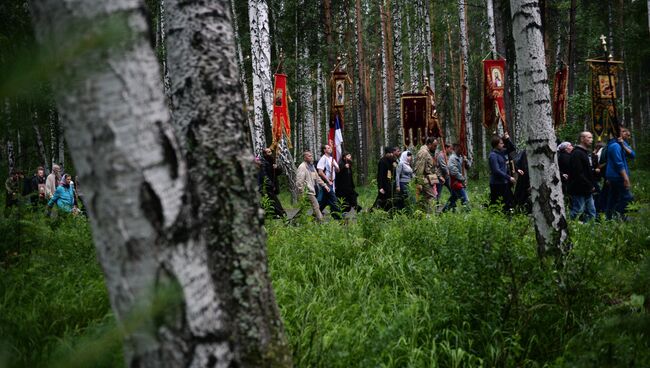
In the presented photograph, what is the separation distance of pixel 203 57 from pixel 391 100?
33.9 metres

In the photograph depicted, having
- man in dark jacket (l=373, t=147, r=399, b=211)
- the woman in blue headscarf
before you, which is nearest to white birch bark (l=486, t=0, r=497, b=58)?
man in dark jacket (l=373, t=147, r=399, b=211)

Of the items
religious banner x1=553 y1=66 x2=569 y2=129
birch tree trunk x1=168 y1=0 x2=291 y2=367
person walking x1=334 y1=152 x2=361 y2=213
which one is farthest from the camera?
religious banner x1=553 y1=66 x2=569 y2=129

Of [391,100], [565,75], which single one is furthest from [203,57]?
[391,100]

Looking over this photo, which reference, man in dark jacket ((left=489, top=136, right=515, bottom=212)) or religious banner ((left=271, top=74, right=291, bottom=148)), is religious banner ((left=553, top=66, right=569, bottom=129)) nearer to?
man in dark jacket ((left=489, top=136, right=515, bottom=212))

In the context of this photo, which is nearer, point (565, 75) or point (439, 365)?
point (439, 365)

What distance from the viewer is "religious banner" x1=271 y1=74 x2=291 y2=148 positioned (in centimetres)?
1290

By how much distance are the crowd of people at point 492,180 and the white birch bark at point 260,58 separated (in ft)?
7.85

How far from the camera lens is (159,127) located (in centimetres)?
133

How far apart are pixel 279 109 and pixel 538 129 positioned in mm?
9038

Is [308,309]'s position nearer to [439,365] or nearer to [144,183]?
[439,365]

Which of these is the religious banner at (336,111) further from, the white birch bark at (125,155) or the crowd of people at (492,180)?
the white birch bark at (125,155)

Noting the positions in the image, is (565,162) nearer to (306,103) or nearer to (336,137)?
(336,137)

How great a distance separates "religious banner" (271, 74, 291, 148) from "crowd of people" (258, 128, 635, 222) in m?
1.98

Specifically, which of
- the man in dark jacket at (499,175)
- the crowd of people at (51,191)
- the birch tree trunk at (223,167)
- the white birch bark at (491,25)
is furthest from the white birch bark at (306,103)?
the birch tree trunk at (223,167)
